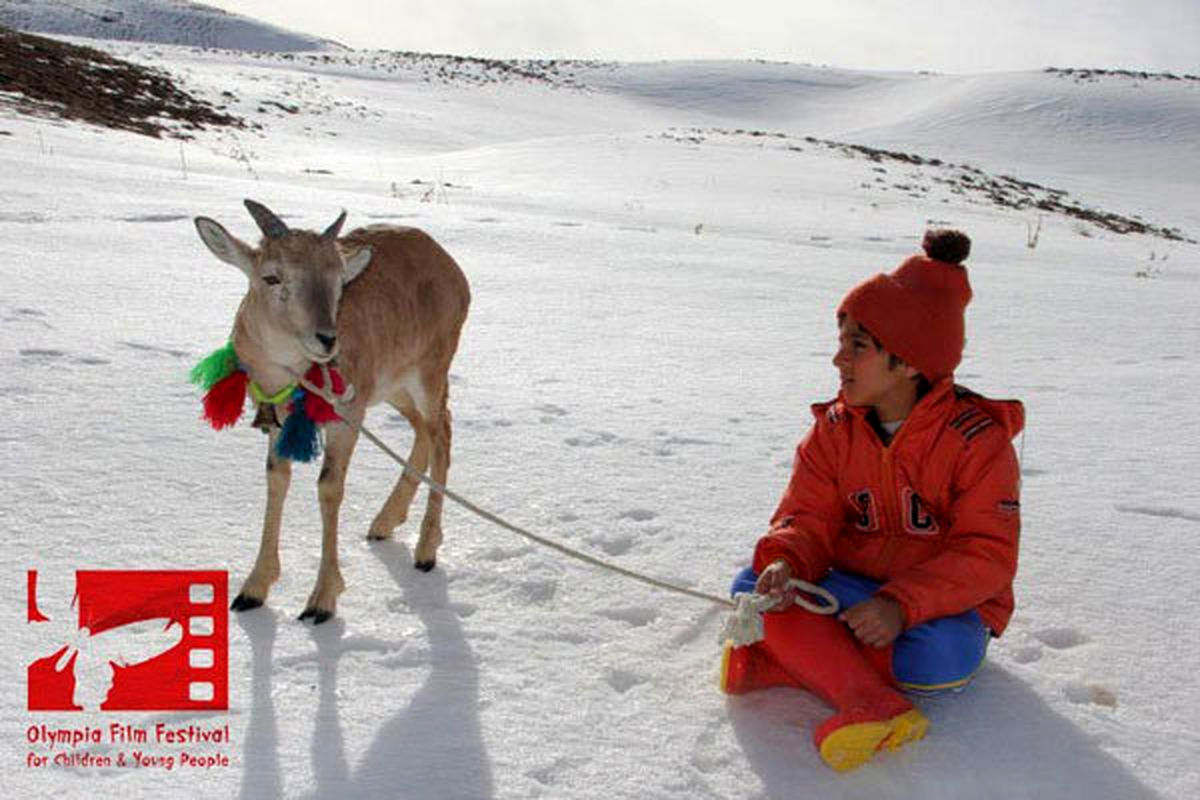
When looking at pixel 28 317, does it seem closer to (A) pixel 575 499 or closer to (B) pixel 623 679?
(A) pixel 575 499

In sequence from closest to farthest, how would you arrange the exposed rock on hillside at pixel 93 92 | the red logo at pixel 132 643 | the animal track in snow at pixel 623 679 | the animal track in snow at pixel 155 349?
the red logo at pixel 132 643 → the animal track in snow at pixel 623 679 → the animal track in snow at pixel 155 349 → the exposed rock on hillside at pixel 93 92

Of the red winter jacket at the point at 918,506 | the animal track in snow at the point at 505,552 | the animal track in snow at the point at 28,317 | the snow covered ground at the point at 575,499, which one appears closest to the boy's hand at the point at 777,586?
the red winter jacket at the point at 918,506

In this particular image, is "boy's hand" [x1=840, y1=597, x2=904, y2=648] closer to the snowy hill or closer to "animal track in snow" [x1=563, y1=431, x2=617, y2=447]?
"animal track in snow" [x1=563, y1=431, x2=617, y2=447]

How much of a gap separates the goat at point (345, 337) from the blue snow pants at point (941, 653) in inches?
66.0

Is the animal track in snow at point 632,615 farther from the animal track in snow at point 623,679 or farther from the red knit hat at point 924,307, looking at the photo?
the red knit hat at point 924,307

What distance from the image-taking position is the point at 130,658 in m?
2.87

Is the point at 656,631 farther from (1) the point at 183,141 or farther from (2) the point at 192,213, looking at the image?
(1) the point at 183,141

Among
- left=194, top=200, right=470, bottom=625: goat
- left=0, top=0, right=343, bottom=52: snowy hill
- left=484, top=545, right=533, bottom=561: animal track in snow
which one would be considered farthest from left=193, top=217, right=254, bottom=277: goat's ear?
left=0, top=0, right=343, bottom=52: snowy hill

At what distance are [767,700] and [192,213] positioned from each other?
25.5 ft

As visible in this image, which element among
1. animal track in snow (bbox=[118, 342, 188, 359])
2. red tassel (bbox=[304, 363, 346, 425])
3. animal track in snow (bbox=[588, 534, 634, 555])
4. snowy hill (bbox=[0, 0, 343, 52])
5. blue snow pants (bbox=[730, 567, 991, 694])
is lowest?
animal track in snow (bbox=[588, 534, 634, 555])

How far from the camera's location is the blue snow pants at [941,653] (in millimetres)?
2781

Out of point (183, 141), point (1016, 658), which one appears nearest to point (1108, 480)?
point (1016, 658)

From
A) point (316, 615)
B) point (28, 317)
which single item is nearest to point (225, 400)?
point (316, 615)

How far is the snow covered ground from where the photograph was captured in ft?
8.48
